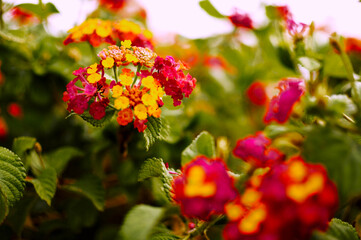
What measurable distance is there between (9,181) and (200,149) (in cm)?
38

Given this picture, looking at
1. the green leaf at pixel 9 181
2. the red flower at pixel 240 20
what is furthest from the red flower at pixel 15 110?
the red flower at pixel 240 20

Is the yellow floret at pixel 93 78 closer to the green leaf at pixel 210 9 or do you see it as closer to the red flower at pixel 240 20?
the green leaf at pixel 210 9

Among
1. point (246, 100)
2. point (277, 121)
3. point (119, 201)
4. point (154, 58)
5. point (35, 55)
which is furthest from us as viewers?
point (246, 100)

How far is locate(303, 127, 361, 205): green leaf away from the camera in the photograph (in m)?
0.40

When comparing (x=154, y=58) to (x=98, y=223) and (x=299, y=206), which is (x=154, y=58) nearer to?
(x=299, y=206)

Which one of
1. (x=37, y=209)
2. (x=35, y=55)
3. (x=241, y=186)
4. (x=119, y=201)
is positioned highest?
(x=241, y=186)

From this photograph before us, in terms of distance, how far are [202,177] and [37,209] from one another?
0.75 m

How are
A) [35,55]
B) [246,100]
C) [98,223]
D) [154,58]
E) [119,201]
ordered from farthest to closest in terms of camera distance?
[246,100] < [119,201] < [98,223] < [35,55] < [154,58]

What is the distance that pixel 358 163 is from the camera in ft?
1.36

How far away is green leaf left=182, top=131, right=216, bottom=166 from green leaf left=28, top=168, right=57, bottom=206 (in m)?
0.30

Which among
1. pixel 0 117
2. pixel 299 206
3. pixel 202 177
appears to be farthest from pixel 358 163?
pixel 0 117

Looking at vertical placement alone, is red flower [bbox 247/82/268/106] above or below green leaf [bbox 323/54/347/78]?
below

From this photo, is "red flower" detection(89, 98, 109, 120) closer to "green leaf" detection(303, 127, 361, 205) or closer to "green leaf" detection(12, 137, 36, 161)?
"green leaf" detection(12, 137, 36, 161)

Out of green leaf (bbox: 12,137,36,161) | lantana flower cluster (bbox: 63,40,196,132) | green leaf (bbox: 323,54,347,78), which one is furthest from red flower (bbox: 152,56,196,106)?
green leaf (bbox: 323,54,347,78)
